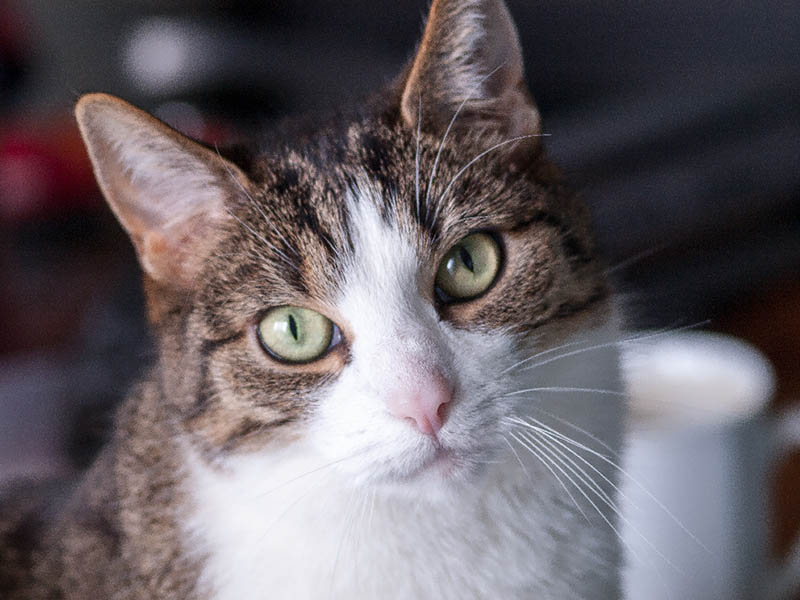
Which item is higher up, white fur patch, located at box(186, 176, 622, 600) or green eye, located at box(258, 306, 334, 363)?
green eye, located at box(258, 306, 334, 363)

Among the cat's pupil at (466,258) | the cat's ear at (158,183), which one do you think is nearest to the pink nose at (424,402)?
the cat's pupil at (466,258)

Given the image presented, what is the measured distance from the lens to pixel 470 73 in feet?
2.27

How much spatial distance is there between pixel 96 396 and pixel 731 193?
97 centimetres

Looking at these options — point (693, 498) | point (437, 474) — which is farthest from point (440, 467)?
point (693, 498)

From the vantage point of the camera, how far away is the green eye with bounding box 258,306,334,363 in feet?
2.15

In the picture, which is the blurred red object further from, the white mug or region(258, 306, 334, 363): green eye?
the white mug

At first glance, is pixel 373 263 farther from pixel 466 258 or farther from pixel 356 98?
pixel 356 98

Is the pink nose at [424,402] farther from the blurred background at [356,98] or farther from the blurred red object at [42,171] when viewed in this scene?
the blurred red object at [42,171]

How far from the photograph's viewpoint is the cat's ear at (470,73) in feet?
2.14

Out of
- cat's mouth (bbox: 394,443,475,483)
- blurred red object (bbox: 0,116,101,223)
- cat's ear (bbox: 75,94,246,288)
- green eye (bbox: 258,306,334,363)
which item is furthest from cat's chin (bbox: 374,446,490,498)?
blurred red object (bbox: 0,116,101,223)

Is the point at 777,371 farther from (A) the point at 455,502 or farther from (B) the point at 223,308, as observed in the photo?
(B) the point at 223,308

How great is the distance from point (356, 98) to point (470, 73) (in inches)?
6.9

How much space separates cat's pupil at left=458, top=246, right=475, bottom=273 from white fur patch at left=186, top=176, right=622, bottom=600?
1.5 inches

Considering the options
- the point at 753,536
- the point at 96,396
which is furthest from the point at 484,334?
the point at 96,396
